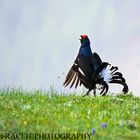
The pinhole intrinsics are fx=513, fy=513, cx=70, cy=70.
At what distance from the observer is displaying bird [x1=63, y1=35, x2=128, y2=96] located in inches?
901

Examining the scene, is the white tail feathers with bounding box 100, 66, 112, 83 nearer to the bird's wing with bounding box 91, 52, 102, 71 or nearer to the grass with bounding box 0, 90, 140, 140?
the bird's wing with bounding box 91, 52, 102, 71

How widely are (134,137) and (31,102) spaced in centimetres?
613

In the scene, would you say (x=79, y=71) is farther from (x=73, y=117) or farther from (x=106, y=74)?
(x=73, y=117)

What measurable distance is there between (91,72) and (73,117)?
9.23m

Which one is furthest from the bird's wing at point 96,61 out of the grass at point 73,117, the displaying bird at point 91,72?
the grass at point 73,117

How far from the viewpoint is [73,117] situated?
46.6 feet

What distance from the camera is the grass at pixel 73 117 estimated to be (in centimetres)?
1212

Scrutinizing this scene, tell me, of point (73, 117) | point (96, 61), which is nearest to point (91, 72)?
point (96, 61)

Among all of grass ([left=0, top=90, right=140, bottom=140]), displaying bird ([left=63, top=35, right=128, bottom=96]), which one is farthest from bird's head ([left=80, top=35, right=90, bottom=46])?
grass ([left=0, top=90, right=140, bottom=140])

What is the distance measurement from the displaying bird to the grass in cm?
357

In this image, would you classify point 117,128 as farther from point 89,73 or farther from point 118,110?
point 89,73

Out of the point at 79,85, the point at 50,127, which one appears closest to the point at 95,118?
the point at 50,127

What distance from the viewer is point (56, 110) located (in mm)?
15508

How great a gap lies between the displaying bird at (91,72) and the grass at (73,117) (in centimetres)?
357
